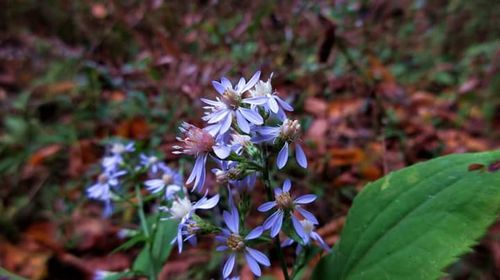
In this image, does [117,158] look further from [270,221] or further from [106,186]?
[270,221]

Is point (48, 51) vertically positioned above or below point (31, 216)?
above

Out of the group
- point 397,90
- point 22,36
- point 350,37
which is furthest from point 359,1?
point 22,36

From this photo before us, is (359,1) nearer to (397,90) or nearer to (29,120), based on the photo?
(397,90)

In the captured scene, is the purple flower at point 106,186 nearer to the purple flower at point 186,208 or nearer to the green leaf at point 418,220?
the purple flower at point 186,208

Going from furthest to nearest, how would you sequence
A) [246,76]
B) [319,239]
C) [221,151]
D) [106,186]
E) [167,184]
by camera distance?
[246,76] < [106,186] < [167,184] < [319,239] < [221,151]

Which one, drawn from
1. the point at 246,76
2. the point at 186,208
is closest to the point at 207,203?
the point at 186,208

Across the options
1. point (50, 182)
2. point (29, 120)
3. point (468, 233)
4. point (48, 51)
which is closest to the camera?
point (468, 233)

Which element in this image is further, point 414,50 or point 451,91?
point 414,50

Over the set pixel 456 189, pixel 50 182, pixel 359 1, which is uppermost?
pixel 359 1
